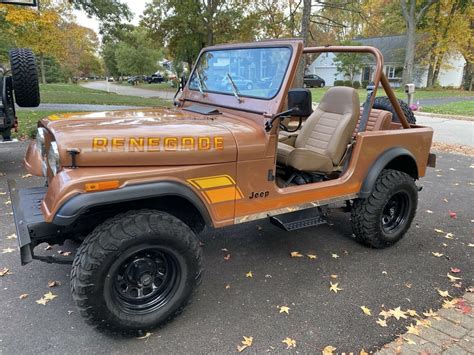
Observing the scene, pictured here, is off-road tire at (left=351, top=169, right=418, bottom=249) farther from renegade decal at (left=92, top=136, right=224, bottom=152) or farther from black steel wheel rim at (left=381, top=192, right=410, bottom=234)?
renegade decal at (left=92, top=136, right=224, bottom=152)

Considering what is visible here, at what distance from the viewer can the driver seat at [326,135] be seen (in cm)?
348

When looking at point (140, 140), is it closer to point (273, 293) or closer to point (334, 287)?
point (273, 293)

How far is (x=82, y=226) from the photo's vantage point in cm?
272

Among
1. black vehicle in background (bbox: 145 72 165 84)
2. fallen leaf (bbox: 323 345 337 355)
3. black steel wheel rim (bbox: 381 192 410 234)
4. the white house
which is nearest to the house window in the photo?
the white house

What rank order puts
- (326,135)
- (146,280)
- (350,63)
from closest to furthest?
(146,280) < (326,135) < (350,63)

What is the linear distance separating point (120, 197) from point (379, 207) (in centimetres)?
245

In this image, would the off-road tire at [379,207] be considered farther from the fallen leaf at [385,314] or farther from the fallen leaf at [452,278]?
the fallen leaf at [385,314]

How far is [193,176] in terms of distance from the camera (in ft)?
8.40

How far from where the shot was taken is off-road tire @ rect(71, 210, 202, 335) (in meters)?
2.29

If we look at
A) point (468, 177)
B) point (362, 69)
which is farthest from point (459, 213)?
point (362, 69)

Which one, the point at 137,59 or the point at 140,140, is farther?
the point at 137,59

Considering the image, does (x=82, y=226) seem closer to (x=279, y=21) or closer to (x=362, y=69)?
(x=279, y=21)

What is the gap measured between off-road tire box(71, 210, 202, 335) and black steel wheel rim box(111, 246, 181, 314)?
30 mm

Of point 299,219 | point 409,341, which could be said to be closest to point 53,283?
point 299,219
